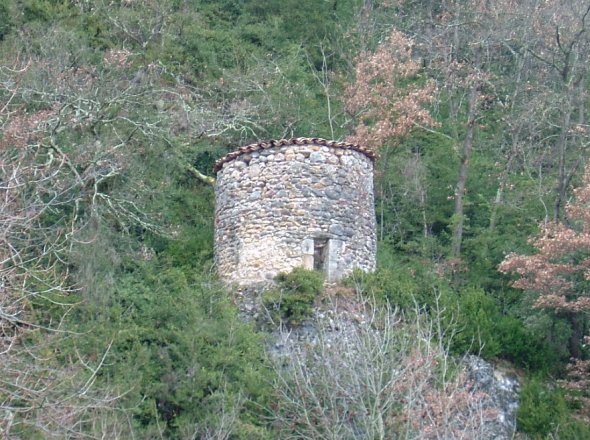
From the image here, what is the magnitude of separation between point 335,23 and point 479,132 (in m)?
5.30

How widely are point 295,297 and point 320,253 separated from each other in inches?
53.0

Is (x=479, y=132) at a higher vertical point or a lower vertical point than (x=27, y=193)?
lower

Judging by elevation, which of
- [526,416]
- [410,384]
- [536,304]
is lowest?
[526,416]

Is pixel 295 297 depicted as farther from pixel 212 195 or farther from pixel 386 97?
pixel 386 97

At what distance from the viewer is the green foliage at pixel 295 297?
52.2 ft

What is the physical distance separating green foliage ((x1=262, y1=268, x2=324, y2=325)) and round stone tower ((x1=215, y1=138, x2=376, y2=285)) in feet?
1.43

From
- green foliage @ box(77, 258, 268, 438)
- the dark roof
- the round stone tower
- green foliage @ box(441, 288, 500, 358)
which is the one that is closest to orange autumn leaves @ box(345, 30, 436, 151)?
the dark roof

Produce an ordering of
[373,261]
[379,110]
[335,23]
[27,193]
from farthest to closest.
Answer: [335,23] → [379,110] → [373,261] → [27,193]

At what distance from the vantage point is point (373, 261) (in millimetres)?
17297

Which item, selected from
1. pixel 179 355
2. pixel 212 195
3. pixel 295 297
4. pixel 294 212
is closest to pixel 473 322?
pixel 295 297

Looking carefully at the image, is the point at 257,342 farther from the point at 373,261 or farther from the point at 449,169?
the point at 449,169

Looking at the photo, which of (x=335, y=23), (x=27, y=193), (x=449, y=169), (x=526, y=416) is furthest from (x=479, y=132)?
(x=27, y=193)

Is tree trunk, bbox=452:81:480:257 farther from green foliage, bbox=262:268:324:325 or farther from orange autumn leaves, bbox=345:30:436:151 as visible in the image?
green foliage, bbox=262:268:324:325

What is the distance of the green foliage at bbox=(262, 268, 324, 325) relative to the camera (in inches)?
626
